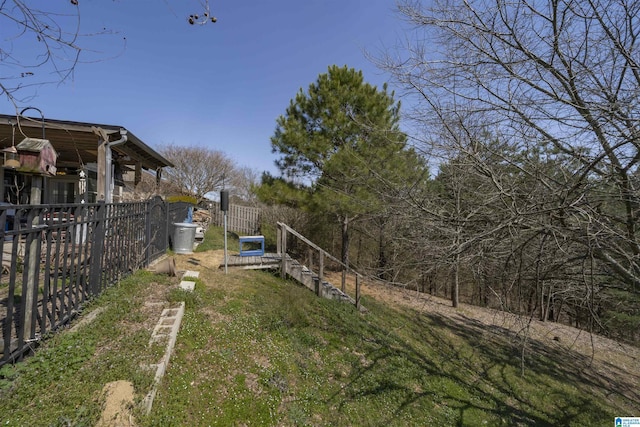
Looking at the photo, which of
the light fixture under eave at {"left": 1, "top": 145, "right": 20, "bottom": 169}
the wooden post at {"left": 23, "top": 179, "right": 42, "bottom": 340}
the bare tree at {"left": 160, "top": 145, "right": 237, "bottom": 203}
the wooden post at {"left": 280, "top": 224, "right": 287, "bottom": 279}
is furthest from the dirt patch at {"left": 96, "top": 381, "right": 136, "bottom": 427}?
the bare tree at {"left": 160, "top": 145, "right": 237, "bottom": 203}

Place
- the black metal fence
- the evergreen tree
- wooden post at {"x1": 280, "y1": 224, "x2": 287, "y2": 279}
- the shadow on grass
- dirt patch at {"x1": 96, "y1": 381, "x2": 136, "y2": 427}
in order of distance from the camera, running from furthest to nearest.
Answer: the evergreen tree, wooden post at {"x1": 280, "y1": 224, "x2": 287, "y2": 279}, the shadow on grass, the black metal fence, dirt patch at {"x1": 96, "y1": 381, "x2": 136, "y2": 427}

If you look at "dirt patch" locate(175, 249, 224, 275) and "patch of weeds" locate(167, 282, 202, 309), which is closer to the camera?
"patch of weeds" locate(167, 282, 202, 309)

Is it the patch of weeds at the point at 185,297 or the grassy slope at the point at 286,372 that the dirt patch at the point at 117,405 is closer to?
the grassy slope at the point at 286,372

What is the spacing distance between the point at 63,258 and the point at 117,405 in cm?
162

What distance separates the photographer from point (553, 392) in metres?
5.50

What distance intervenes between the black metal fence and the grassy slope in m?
0.24

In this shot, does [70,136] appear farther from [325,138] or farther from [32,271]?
[325,138]

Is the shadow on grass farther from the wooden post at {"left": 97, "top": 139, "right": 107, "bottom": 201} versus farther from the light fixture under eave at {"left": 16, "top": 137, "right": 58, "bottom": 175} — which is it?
the wooden post at {"left": 97, "top": 139, "right": 107, "bottom": 201}

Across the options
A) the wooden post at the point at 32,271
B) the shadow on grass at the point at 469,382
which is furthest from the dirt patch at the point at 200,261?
the shadow on grass at the point at 469,382

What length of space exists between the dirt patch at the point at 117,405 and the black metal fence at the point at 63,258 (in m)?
0.79

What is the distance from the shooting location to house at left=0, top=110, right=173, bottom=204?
230 cm

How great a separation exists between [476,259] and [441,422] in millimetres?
2158

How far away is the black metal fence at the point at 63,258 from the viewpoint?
2137 millimetres

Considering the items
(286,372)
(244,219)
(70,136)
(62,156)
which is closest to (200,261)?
(70,136)
